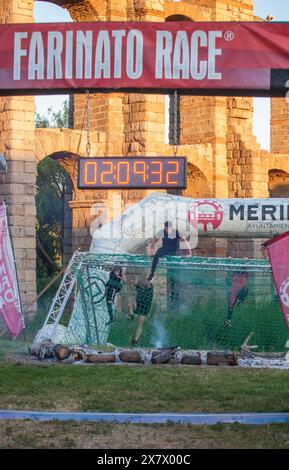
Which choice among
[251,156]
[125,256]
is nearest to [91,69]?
[125,256]

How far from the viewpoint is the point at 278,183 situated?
35938mm

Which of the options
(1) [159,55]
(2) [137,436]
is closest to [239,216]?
(1) [159,55]

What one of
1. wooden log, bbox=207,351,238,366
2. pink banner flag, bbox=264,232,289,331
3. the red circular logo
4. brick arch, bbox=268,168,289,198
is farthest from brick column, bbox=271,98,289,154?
pink banner flag, bbox=264,232,289,331

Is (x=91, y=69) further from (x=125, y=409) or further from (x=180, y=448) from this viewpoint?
(x=180, y=448)

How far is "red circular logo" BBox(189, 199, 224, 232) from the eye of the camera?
71.4ft

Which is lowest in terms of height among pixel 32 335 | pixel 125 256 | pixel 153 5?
pixel 32 335

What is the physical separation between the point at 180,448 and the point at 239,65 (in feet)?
27.0

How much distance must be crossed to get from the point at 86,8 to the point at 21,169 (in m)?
5.71

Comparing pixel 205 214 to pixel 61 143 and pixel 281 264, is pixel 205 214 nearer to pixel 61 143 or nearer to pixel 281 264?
pixel 61 143

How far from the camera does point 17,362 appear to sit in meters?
15.7

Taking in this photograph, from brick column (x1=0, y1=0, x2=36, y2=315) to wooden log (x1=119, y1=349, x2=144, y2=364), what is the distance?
9292 mm

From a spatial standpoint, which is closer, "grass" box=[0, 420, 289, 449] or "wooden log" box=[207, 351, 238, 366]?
"grass" box=[0, 420, 289, 449]

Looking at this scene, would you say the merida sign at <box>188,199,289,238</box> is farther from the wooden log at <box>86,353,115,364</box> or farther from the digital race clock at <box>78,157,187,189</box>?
the wooden log at <box>86,353,115,364</box>

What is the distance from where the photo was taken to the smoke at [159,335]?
18781 mm
